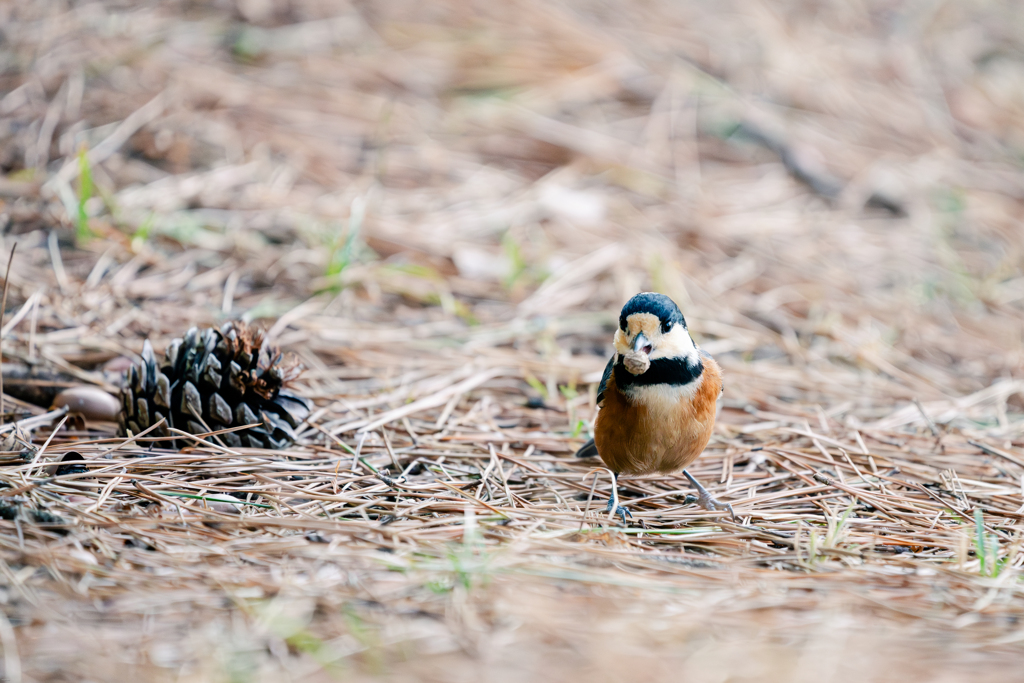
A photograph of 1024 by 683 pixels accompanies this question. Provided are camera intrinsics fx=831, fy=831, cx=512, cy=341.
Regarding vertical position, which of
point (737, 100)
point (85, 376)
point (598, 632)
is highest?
point (737, 100)

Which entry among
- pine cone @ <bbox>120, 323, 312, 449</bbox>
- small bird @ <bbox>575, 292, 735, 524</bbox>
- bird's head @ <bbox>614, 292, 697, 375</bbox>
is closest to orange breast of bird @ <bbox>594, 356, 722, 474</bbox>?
small bird @ <bbox>575, 292, 735, 524</bbox>

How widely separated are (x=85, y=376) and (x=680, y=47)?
532cm

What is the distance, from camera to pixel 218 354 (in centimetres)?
295

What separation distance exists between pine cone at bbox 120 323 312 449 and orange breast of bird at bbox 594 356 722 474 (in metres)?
1.16

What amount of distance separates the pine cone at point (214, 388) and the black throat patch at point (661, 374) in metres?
1.20

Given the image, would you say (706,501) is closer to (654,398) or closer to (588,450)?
(654,398)

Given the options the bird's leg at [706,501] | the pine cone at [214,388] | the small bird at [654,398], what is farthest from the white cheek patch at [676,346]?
the pine cone at [214,388]

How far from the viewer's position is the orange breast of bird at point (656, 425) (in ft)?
8.94

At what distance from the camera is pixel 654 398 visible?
2.73 meters

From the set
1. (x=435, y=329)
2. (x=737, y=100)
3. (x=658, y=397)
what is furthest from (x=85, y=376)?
(x=737, y=100)

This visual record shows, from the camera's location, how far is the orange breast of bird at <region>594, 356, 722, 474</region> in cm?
272

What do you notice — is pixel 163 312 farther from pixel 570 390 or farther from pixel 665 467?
pixel 665 467

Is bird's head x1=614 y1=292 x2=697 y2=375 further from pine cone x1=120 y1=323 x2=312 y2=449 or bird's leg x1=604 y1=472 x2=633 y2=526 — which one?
pine cone x1=120 y1=323 x2=312 y2=449

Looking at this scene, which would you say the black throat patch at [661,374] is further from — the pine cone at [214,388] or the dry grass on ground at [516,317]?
the pine cone at [214,388]
